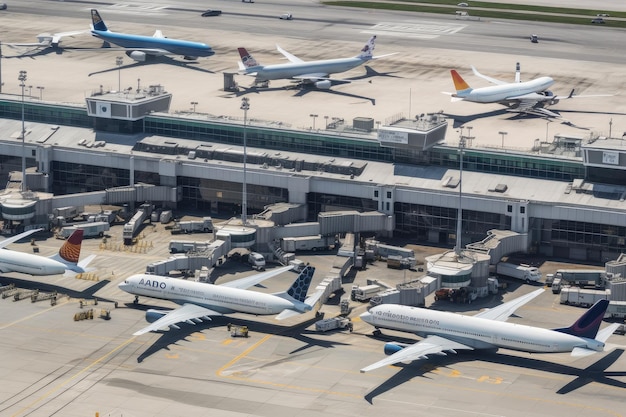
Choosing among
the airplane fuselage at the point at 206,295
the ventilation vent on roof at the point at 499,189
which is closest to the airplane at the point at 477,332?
the airplane fuselage at the point at 206,295

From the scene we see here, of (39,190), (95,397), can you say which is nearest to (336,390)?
(95,397)

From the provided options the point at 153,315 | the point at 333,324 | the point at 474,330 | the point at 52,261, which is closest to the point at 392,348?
the point at 474,330

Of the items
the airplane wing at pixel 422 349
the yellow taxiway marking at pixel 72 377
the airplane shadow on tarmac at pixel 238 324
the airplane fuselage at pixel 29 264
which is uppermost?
the airplane fuselage at pixel 29 264

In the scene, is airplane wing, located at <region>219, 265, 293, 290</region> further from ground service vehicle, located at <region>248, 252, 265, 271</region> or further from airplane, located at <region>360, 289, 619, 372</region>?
airplane, located at <region>360, 289, 619, 372</region>

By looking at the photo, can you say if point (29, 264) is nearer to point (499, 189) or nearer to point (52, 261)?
point (52, 261)

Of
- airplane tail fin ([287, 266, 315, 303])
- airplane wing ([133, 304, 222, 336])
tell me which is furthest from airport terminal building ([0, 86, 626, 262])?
airplane wing ([133, 304, 222, 336])

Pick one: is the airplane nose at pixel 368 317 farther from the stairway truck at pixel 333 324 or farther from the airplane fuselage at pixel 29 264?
the airplane fuselage at pixel 29 264

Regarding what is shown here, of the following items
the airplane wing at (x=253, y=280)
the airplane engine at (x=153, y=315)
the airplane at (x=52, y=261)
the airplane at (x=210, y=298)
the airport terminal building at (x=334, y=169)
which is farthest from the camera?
the airport terminal building at (x=334, y=169)
